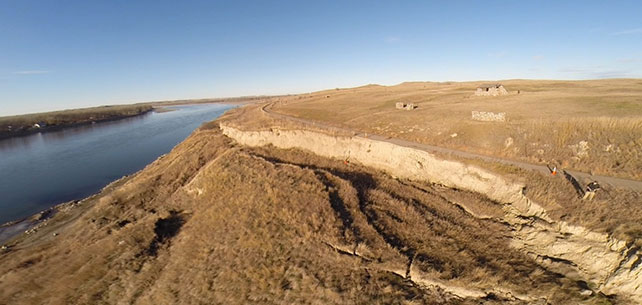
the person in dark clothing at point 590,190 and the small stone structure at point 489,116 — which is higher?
the small stone structure at point 489,116

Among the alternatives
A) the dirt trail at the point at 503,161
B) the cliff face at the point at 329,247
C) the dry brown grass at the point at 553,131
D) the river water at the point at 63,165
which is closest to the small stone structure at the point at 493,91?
the dry brown grass at the point at 553,131

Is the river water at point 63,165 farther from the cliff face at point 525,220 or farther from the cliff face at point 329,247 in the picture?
the cliff face at point 525,220

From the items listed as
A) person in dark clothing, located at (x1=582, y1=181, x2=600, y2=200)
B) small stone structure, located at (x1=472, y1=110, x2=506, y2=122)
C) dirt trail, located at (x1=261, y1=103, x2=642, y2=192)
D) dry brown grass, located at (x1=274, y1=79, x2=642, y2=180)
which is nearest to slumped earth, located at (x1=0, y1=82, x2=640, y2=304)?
person in dark clothing, located at (x1=582, y1=181, x2=600, y2=200)

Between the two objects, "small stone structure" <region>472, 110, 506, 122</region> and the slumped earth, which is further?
"small stone structure" <region>472, 110, 506, 122</region>

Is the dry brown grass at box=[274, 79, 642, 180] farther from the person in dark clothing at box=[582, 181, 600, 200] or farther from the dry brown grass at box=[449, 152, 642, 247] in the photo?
the dry brown grass at box=[449, 152, 642, 247]

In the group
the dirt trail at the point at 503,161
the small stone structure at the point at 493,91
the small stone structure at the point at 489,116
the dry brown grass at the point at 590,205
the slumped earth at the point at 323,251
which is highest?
the small stone structure at the point at 493,91

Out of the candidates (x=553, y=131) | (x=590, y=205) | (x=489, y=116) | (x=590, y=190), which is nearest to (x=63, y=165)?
(x=489, y=116)

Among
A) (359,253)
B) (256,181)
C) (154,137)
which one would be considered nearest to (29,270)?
(256,181)
